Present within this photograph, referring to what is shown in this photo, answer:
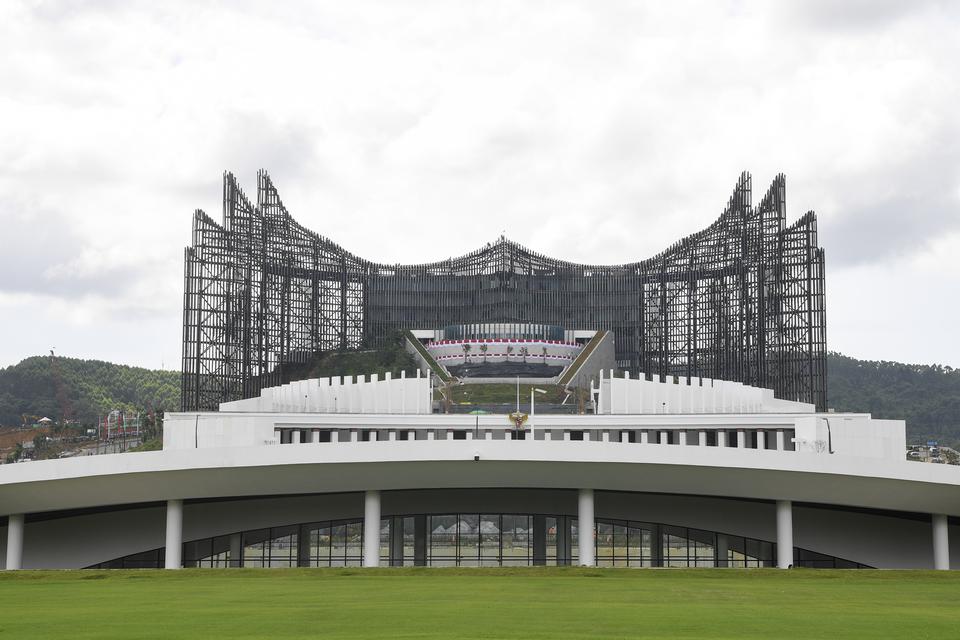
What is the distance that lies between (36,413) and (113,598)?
11259 centimetres

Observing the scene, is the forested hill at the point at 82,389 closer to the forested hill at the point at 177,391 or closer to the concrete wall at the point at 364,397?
the forested hill at the point at 177,391

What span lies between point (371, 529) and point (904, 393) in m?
115

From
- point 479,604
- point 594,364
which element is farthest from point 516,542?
point 594,364

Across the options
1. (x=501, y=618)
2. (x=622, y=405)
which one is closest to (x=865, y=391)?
(x=622, y=405)

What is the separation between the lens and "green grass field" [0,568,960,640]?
656 inches

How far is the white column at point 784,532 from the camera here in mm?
35219

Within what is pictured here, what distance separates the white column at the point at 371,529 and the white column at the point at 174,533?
6590 mm

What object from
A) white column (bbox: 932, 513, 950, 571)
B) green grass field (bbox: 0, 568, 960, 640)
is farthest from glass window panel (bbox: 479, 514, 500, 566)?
green grass field (bbox: 0, 568, 960, 640)

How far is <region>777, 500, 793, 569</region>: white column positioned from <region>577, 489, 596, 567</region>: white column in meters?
6.60

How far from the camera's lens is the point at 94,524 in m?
37.7

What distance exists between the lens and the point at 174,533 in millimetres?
35688

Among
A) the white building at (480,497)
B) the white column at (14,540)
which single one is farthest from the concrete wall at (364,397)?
the white column at (14,540)

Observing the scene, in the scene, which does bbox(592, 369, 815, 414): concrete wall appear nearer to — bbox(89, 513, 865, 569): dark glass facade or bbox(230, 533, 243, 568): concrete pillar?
bbox(89, 513, 865, 569): dark glass facade

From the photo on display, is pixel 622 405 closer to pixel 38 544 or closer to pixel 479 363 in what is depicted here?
pixel 38 544
